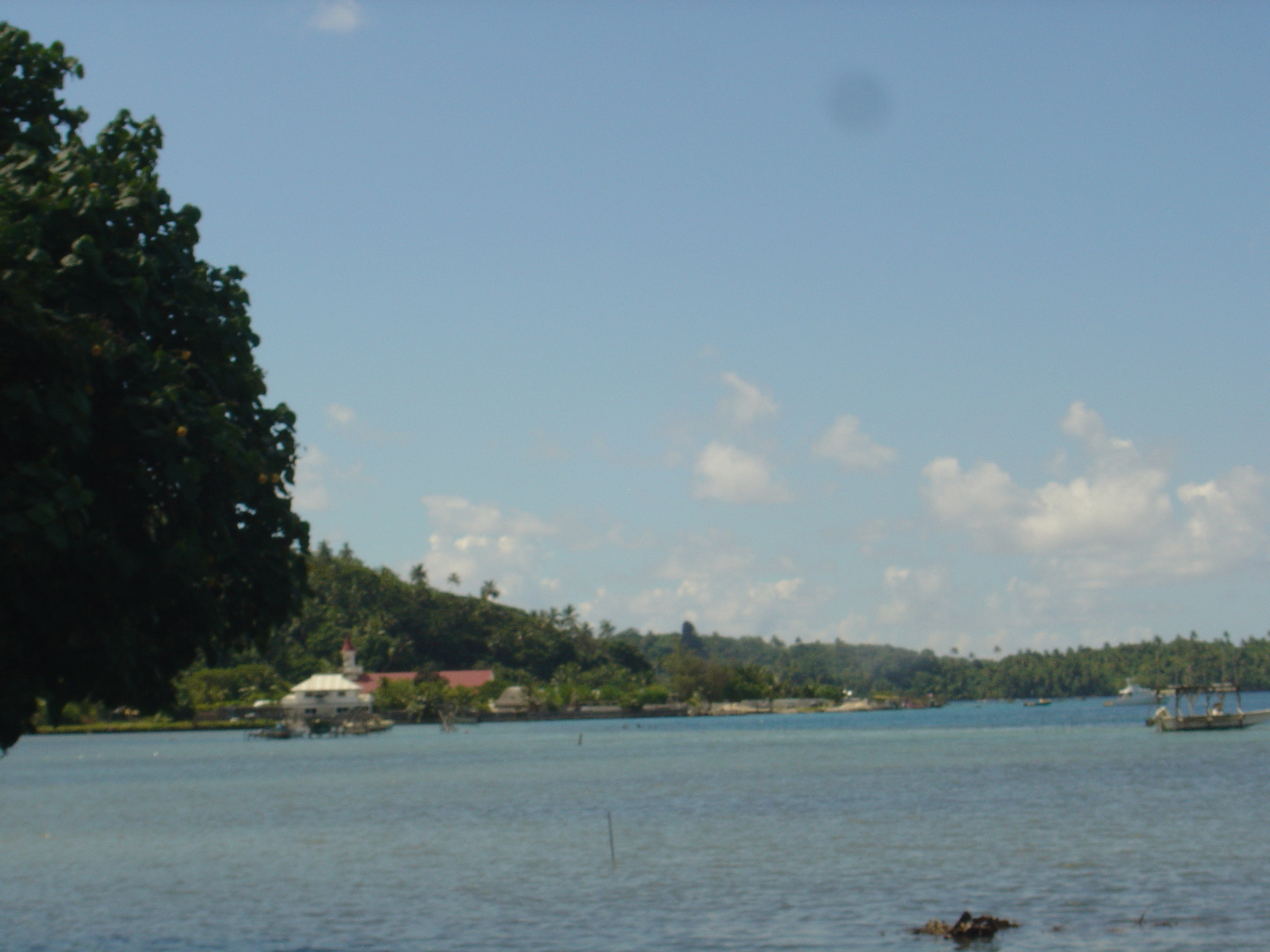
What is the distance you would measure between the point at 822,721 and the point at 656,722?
25381mm

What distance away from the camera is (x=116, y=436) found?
15.0 meters

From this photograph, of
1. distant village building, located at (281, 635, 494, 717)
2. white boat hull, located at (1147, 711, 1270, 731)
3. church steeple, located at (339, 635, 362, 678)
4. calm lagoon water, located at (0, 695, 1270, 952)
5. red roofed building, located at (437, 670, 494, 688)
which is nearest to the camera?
calm lagoon water, located at (0, 695, 1270, 952)

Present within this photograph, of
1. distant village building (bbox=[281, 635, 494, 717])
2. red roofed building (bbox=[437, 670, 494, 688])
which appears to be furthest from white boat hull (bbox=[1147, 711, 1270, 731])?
red roofed building (bbox=[437, 670, 494, 688])

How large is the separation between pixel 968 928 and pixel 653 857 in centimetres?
1402

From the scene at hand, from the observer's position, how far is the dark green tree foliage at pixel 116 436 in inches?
530

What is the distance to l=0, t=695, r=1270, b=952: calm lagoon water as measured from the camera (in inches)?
933

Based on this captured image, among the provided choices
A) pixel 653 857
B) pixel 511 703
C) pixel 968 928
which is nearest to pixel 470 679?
pixel 511 703

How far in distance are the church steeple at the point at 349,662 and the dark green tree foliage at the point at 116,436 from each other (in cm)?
17151

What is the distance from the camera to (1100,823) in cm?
3950

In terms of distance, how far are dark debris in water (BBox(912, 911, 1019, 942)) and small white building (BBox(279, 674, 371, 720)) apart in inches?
5368

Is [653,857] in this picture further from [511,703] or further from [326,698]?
[511,703]

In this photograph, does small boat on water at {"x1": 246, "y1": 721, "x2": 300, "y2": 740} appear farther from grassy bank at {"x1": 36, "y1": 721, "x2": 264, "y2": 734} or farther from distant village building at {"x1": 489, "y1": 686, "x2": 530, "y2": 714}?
distant village building at {"x1": 489, "y1": 686, "x2": 530, "y2": 714}

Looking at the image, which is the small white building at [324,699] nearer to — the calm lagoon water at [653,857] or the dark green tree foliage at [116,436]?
the calm lagoon water at [653,857]

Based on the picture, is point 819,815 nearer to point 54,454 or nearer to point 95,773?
point 54,454
